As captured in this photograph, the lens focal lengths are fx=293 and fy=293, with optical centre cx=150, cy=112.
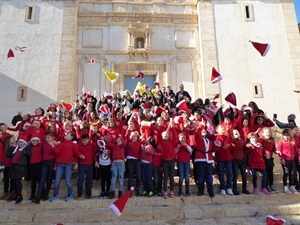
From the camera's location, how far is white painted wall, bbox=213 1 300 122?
1383 cm

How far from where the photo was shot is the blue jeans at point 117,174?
5945 mm

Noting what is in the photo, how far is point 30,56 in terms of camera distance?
1400 cm

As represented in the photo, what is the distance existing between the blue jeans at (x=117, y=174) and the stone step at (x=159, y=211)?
1.12ft

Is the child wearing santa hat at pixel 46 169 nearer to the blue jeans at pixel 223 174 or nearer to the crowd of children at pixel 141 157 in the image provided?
the crowd of children at pixel 141 157

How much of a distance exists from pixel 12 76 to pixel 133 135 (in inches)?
384

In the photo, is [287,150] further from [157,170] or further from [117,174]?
[117,174]

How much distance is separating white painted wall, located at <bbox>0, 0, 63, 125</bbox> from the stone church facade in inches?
1.8

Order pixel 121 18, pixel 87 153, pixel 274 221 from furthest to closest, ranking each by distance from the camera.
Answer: pixel 121 18 < pixel 87 153 < pixel 274 221

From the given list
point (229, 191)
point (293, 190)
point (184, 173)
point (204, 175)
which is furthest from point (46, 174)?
point (293, 190)

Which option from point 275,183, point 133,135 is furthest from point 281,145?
point 133,135

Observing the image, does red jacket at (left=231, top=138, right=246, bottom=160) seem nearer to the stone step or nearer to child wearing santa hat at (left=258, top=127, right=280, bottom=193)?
child wearing santa hat at (left=258, top=127, right=280, bottom=193)

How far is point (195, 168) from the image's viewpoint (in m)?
6.37

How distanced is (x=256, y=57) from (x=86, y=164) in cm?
1124

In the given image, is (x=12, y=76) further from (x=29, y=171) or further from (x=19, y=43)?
(x=29, y=171)
